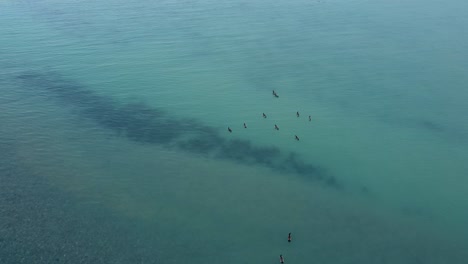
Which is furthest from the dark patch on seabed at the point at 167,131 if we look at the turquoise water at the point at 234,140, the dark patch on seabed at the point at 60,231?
the dark patch on seabed at the point at 60,231

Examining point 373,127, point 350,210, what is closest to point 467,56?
point 373,127

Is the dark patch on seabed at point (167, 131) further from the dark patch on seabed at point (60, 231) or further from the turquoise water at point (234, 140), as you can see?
the dark patch on seabed at point (60, 231)

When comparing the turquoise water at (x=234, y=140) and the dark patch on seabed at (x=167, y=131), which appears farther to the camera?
the dark patch on seabed at (x=167, y=131)

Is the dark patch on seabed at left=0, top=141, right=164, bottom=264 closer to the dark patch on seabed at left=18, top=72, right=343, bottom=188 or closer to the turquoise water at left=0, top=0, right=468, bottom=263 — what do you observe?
the turquoise water at left=0, top=0, right=468, bottom=263

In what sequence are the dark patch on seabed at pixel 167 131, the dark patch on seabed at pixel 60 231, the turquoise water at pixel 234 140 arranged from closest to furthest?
the dark patch on seabed at pixel 60 231, the turquoise water at pixel 234 140, the dark patch on seabed at pixel 167 131

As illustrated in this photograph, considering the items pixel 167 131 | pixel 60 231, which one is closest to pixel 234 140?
pixel 167 131

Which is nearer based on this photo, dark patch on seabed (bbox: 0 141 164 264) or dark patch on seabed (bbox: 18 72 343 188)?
dark patch on seabed (bbox: 0 141 164 264)

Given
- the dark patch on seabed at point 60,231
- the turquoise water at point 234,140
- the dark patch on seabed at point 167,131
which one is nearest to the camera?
the dark patch on seabed at point 60,231

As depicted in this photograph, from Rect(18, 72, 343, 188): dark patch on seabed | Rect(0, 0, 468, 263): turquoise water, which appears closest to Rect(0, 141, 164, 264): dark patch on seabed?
Rect(0, 0, 468, 263): turquoise water
